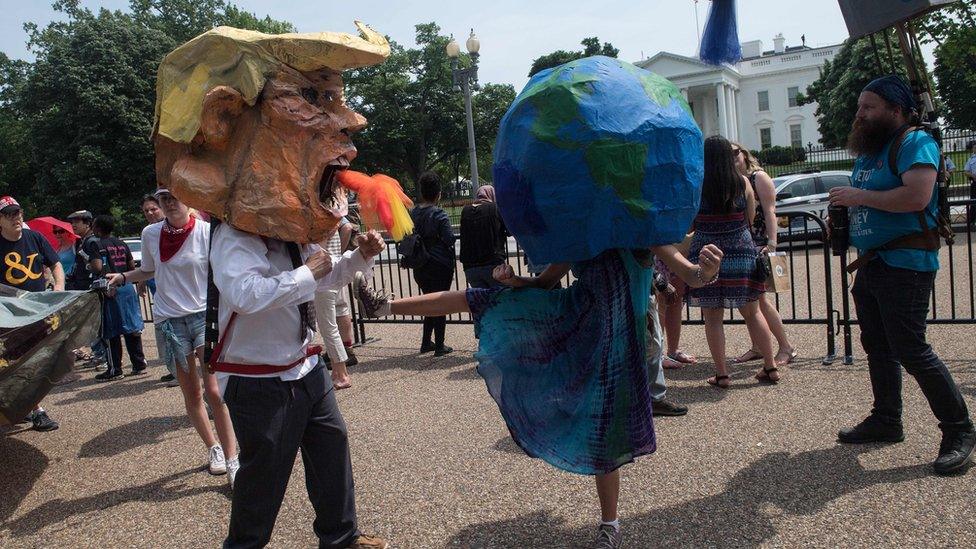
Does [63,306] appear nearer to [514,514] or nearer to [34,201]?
[514,514]

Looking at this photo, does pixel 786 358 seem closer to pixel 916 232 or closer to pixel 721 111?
pixel 916 232

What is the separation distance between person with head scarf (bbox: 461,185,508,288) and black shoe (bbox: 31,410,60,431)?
142 inches

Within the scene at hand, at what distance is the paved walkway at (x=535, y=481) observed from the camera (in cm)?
308

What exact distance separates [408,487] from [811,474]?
6.76 feet

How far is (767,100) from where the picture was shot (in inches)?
2478

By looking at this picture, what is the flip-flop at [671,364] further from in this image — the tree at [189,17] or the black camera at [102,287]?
the tree at [189,17]

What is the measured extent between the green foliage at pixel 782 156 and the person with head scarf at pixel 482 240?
36151 mm

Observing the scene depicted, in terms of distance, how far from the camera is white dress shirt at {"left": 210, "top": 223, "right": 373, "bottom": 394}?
2459 mm

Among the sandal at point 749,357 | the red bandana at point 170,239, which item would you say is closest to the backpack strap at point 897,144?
the sandal at point 749,357

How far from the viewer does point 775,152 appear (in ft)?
144

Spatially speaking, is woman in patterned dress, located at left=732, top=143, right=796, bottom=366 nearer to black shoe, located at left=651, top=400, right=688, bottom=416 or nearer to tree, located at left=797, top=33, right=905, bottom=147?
black shoe, located at left=651, top=400, right=688, bottom=416

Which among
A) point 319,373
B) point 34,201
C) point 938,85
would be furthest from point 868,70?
point 34,201

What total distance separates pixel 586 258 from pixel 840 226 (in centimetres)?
223

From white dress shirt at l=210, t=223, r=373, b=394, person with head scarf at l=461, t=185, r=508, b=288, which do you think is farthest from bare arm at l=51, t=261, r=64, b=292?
white dress shirt at l=210, t=223, r=373, b=394
